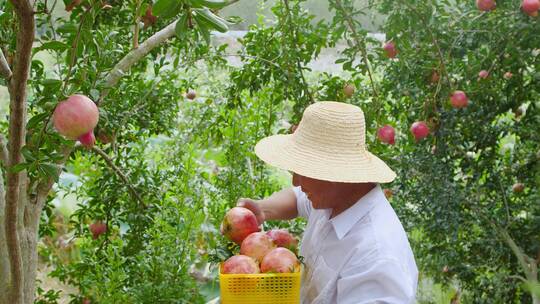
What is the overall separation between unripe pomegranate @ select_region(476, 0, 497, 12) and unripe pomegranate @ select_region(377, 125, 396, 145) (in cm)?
65

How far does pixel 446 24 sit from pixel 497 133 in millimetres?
538

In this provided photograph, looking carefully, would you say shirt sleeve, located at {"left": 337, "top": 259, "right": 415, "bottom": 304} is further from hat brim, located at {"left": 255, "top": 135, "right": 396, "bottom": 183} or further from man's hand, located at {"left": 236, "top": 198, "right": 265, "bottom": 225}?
man's hand, located at {"left": 236, "top": 198, "right": 265, "bottom": 225}

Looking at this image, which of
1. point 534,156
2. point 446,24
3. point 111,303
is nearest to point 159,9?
point 111,303

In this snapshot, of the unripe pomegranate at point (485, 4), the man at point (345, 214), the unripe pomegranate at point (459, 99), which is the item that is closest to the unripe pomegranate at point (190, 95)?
the unripe pomegranate at point (459, 99)

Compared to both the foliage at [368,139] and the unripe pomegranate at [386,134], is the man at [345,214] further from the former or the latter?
the unripe pomegranate at [386,134]

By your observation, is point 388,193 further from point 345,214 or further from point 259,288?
point 259,288

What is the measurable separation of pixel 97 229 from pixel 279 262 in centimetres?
131

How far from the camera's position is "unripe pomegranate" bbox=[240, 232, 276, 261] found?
1874mm

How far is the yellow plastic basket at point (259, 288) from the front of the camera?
5.63ft

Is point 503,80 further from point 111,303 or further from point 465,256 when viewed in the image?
point 111,303

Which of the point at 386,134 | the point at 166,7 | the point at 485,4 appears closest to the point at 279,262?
the point at 166,7

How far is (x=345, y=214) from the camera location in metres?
1.89

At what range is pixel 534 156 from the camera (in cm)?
313

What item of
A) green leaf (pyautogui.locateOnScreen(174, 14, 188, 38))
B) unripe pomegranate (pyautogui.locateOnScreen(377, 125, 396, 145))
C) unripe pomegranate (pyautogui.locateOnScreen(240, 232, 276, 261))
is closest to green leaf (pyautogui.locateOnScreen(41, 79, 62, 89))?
green leaf (pyautogui.locateOnScreen(174, 14, 188, 38))
